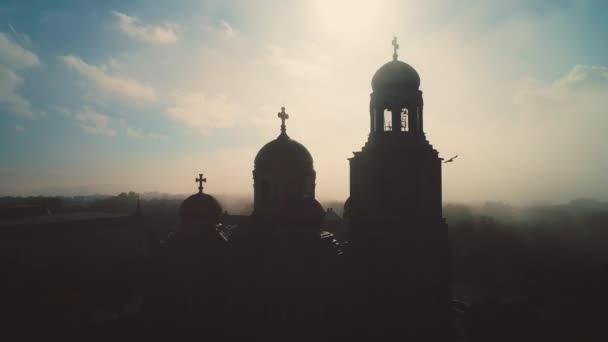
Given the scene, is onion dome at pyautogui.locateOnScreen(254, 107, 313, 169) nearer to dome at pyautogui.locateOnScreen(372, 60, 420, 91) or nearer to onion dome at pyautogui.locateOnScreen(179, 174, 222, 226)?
onion dome at pyautogui.locateOnScreen(179, 174, 222, 226)

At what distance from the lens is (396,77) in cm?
1410

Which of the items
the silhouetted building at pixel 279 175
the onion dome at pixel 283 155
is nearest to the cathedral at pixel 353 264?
the silhouetted building at pixel 279 175

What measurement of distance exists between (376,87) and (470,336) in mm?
13493

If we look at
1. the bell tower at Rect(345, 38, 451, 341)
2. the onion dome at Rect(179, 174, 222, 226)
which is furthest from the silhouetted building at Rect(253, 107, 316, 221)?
the bell tower at Rect(345, 38, 451, 341)

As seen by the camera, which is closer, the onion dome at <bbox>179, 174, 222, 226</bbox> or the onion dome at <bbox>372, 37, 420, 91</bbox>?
the onion dome at <bbox>372, 37, 420, 91</bbox>

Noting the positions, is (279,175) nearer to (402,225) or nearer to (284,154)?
(284,154)

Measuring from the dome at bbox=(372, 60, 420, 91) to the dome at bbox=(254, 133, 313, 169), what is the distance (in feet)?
17.6

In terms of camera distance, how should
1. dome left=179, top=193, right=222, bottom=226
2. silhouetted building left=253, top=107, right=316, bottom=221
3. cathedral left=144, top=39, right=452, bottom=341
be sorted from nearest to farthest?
cathedral left=144, top=39, right=452, bottom=341, dome left=179, top=193, right=222, bottom=226, silhouetted building left=253, top=107, right=316, bottom=221

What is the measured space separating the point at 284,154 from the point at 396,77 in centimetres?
671

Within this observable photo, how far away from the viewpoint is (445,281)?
549 inches

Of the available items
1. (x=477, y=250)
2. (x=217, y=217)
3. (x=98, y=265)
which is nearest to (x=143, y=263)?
(x=98, y=265)

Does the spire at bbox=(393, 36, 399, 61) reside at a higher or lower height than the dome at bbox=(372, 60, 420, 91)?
higher

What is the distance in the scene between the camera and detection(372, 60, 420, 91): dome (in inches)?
554

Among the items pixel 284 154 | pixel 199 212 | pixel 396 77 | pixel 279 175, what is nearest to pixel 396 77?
pixel 396 77
